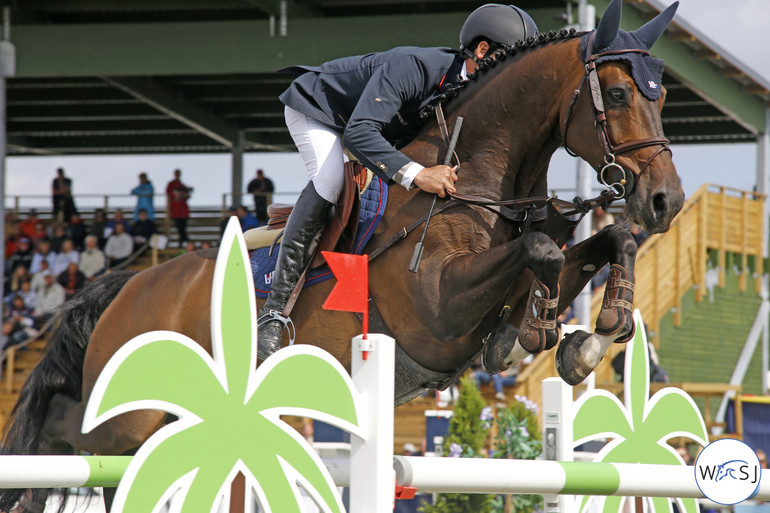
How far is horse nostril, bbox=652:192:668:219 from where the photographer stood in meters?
2.79

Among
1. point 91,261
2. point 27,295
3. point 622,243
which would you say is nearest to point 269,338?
point 622,243

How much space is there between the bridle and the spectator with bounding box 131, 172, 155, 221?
11763 mm

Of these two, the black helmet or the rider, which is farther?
the black helmet

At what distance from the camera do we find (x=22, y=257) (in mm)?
13641

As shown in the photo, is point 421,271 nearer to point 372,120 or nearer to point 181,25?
point 372,120

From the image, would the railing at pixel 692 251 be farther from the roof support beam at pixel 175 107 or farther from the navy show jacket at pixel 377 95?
the roof support beam at pixel 175 107

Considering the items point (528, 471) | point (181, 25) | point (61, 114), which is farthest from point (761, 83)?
point (528, 471)

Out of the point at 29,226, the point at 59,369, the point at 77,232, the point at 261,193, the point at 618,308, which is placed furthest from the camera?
the point at 29,226

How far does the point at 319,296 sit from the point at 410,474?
138cm

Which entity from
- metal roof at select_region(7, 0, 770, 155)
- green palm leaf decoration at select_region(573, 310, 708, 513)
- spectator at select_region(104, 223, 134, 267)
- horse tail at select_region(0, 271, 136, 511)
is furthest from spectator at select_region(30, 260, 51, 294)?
green palm leaf decoration at select_region(573, 310, 708, 513)

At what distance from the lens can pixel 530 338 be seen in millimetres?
2871

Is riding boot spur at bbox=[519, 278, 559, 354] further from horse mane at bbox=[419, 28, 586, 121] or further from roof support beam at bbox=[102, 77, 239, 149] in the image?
roof support beam at bbox=[102, 77, 239, 149]

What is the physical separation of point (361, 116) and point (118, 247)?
10960 millimetres
